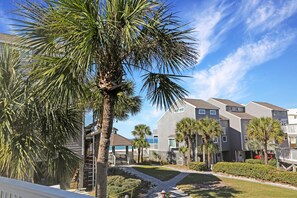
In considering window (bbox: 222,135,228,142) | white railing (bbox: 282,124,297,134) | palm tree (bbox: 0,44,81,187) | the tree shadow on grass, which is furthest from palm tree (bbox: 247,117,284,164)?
palm tree (bbox: 0,44,81,187)

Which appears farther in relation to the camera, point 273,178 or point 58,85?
point 273,178

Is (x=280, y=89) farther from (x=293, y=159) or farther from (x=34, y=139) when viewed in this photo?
(x=34, y=139)

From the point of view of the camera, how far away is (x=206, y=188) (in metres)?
17.2

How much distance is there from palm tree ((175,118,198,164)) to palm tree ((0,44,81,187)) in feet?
80.4

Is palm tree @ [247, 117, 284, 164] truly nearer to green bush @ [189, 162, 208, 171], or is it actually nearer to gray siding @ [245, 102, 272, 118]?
green bush @ [189, 162, 208, 171]

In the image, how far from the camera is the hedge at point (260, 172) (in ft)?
63.3

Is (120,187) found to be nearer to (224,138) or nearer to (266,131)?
(266,131)

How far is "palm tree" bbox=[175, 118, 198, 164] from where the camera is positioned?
28.8 metres

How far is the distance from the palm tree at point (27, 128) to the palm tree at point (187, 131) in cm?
2451

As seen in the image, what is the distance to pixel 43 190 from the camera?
83.1 inches

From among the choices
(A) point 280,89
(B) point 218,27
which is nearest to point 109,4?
(B) point 218,27

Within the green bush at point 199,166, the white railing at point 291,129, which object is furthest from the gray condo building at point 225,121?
the green bush at point 199,166

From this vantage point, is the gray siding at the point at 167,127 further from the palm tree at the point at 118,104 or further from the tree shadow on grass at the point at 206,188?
the palm tree at the point at 118,104

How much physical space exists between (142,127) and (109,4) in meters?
31.2
